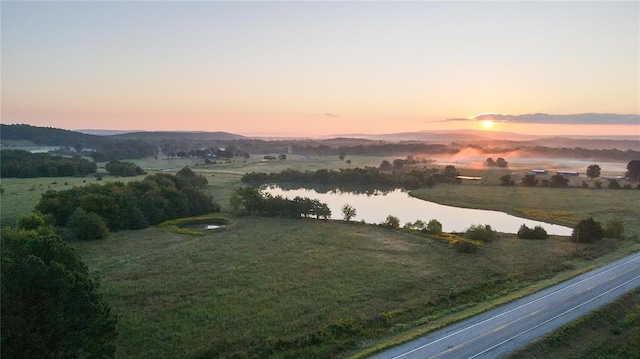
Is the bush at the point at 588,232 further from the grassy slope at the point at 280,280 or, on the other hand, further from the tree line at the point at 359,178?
the tree line at the point at 359,178

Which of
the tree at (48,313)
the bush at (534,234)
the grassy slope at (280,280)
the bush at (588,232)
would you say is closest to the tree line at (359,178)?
the bush at (534,234)

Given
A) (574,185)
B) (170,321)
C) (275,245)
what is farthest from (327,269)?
(574,185)

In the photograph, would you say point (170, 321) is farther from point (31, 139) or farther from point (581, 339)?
point (31, 139)

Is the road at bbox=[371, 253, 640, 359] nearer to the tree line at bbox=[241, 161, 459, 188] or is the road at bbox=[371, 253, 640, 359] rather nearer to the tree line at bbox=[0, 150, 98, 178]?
the tree line at bbox=[241, 161, 459, 188]

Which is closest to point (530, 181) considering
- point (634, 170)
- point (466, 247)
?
point (634, 170)

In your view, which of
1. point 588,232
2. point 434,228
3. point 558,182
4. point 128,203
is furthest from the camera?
point 558,182

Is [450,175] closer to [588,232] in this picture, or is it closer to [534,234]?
[534,234]
